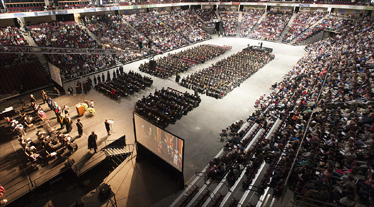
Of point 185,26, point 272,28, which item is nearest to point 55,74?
point 185,26

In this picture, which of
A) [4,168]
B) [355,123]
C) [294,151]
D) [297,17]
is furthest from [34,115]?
[297,17]

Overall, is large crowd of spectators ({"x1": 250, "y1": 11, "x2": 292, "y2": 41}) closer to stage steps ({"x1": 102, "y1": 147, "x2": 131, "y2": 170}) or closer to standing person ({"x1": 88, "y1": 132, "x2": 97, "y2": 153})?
stage steps ({"x1": 102, "y1": 147, "x2": 131, "y2": 170})

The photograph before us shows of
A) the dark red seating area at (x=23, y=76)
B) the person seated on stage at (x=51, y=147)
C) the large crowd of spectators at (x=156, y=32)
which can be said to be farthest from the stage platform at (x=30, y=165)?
the large crowd of spectators at (x=156, y=32)

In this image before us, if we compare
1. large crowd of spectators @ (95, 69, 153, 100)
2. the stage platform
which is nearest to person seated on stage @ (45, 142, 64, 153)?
the stage platform

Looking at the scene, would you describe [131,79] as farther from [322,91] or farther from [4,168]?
[322,91]

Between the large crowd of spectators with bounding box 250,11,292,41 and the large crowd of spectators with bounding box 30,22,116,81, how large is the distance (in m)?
36.0

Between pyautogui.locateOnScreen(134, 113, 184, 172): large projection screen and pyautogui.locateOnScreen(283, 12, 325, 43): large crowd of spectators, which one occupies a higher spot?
pyautogui.locateOnScreen(283, 12, 325, 43): large crowd of spectators

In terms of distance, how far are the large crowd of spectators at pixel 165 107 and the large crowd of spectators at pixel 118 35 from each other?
47.1ft

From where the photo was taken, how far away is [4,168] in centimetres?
1046

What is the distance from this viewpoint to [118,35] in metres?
34.9

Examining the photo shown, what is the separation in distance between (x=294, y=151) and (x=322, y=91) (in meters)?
9.04

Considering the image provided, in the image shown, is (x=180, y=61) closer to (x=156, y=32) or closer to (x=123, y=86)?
(x=123, y=86)

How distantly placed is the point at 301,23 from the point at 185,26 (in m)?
28.1

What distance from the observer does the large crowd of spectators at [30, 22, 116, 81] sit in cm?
2375
